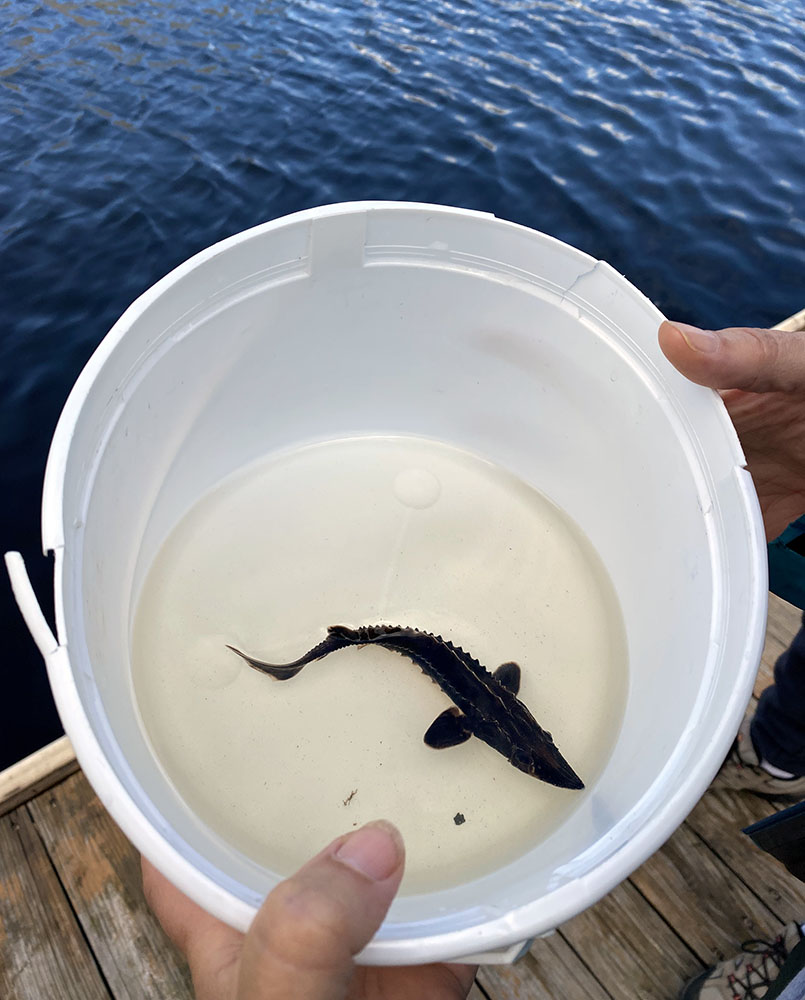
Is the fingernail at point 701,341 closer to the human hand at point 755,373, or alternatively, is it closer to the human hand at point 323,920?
the human hand at point 755,373

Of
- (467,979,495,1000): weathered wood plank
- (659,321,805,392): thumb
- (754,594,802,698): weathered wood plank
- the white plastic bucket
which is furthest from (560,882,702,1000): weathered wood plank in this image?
(659,321,805,392): thumb

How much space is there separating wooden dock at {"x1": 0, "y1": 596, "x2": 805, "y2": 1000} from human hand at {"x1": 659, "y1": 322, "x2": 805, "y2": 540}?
1.29 meters

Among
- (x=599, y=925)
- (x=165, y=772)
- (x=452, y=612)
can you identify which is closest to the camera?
(x=165, y=772)

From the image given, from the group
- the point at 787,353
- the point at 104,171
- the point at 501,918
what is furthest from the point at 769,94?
the point at 501,918

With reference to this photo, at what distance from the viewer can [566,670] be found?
92.1 inches

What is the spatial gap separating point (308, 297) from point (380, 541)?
0.96 m

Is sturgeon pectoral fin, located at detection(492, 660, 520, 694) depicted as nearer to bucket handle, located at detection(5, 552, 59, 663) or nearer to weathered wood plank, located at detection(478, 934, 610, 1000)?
weathered wood plank, located at detection(478, 934, 610, 1000)

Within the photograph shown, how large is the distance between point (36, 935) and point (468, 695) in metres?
1.52

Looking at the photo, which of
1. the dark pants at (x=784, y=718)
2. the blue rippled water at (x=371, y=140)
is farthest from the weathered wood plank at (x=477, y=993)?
the blue rippled water at (x=371, y=140)

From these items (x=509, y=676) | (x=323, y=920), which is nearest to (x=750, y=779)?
(x=509, y=676)

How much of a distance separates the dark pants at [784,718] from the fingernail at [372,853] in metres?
1.64

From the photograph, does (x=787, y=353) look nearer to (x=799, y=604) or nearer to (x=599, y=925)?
(x=799, y=604)

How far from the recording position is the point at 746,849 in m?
2.25

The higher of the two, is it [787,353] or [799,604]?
[787,353]
